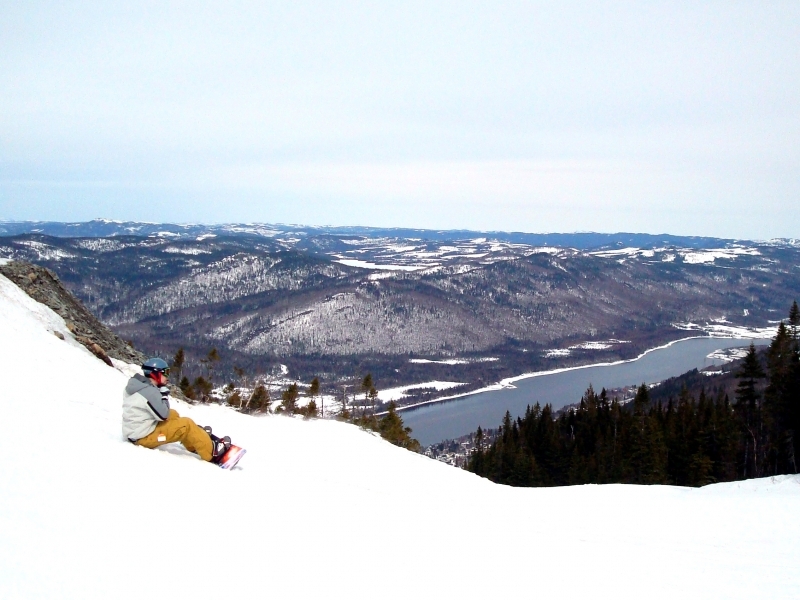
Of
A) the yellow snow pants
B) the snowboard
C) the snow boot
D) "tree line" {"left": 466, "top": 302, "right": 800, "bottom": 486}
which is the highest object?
the yellow snow pants

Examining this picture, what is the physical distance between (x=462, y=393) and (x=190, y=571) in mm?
169209

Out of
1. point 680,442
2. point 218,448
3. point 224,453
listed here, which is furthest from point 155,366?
point 680,442

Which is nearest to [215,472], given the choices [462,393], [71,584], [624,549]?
[71,584]

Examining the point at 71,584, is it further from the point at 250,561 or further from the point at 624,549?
the point at 624,549

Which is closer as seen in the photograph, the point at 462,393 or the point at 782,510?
the point at 782,510

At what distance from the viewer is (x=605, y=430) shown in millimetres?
56031

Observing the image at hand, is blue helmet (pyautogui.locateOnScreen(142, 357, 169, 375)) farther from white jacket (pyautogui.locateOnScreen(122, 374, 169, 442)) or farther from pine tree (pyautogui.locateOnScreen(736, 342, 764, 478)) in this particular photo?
pine tree (pyautogui.locateOnScreen(736, 342, 764, 478))

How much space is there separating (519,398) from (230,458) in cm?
15192

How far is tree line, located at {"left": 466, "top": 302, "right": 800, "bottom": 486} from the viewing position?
36.1 metres

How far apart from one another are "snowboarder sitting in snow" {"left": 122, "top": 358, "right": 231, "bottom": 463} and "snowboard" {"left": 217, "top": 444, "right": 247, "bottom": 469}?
24 cm

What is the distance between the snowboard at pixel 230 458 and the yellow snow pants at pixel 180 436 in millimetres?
283

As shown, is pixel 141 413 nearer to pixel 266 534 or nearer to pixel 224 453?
pixel 224 453

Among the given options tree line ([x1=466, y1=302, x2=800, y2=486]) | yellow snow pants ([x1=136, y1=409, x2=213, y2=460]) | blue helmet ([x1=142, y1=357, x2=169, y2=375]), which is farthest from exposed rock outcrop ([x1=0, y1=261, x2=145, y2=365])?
tree line ([x1=466, y1=302, x2=800, y2=486])

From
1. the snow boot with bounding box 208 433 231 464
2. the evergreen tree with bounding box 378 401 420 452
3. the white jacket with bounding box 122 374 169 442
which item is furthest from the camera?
the evergreen tree with bounding box 378 401 420 452
